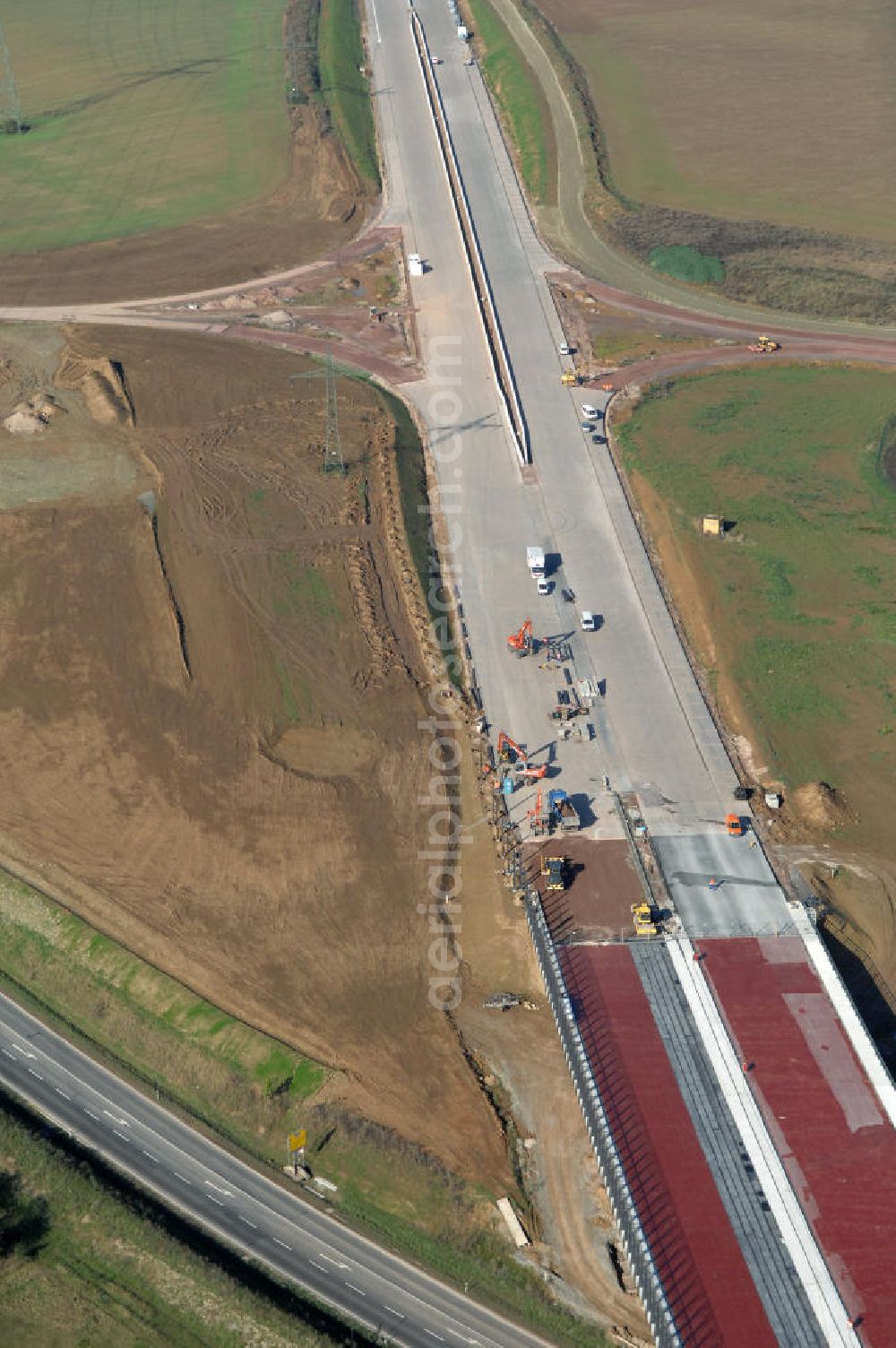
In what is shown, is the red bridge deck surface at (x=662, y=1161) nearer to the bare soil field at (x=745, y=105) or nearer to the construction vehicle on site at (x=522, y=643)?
the construction vehicle on site at (x=522, y=643)

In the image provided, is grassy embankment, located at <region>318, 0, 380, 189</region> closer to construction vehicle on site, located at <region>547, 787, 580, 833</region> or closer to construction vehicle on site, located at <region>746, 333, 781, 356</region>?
construction vehicle on site, located at <region>746, 333, 781, 356</region>

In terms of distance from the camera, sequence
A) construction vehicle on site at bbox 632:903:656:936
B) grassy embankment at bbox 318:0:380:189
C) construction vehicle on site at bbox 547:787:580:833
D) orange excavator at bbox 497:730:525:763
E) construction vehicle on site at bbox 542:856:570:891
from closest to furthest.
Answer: construction vehicle on site at bbox 632:903:656:936
construction vehicle on site at bbox 542:856:570:891
construction vehicle on site at bbox 547:787:580:833
orange excavator at bbox 497:730:525:763
grassy embankment at bbox 318:0:380:189

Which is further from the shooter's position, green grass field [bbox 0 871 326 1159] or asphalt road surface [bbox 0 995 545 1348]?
green grass field [bbox 0 871 326 1159]

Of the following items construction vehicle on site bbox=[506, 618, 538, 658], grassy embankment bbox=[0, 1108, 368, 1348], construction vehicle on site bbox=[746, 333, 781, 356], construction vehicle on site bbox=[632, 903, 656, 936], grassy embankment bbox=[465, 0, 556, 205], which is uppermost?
grassy embankment bbox=[465, 0, 556, 205]

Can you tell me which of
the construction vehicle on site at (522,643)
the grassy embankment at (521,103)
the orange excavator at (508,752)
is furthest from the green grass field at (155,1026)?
the grassy embankment at (521,103)

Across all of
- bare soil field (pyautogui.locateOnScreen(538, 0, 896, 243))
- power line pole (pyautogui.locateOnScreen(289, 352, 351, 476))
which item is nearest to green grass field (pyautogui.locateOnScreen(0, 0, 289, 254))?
bare soil field (pyautogui.locateOnScreen(538, 0, 896, 243))

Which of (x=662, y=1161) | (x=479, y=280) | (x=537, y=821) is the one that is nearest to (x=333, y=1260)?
(x=662, y=1161)

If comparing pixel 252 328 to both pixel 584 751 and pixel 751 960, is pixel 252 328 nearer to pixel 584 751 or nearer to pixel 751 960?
pixel 584 751
